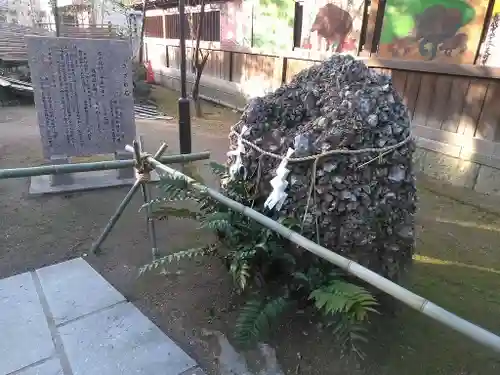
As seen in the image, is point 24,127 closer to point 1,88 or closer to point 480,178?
point 1,88

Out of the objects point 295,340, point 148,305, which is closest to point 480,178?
point 295,340

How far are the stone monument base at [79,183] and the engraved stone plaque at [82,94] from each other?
35 centimetres

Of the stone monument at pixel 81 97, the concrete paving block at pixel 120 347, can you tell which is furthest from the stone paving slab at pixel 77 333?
the stone monument at pixel 81 97

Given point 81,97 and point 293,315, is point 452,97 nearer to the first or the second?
point 293,315

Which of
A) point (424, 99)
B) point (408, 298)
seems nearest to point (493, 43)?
point (424, 99)

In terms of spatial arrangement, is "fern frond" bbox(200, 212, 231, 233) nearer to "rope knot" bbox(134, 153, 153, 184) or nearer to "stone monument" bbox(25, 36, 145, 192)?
"rope knot" bbox(134, 153, 153, 184)

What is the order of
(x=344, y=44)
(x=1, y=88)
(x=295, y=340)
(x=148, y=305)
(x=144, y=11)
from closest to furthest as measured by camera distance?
(x=295, y=340) → (x=148, y=305) → (x=344, y=44) → (x=1, y=88) → (x=144, y=11)

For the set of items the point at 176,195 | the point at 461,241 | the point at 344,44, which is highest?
the point at 344,44

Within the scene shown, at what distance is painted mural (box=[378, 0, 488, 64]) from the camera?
15.9 feet

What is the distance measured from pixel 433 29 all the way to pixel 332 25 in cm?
225

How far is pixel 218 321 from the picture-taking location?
8.02 ft

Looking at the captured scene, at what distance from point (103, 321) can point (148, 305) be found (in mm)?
312

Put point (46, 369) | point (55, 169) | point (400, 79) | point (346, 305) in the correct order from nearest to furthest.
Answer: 1. point (346, 305)
2. point (46, 369)
3. point (55, 169)
4. point (400, 79)

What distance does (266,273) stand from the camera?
8.13ft
